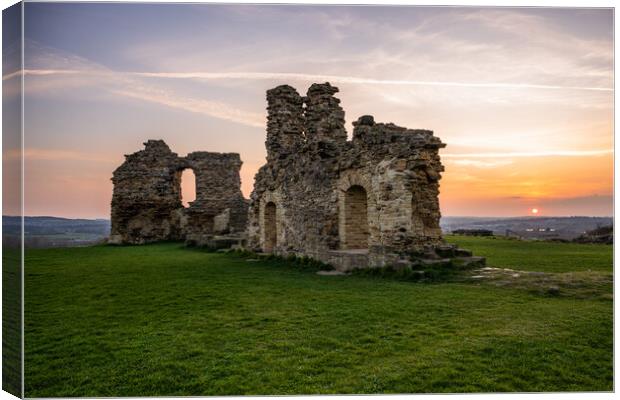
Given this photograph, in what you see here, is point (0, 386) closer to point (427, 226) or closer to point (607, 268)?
point (427, 226)

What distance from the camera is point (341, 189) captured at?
545 inches

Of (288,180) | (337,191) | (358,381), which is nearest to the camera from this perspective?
(358,381)

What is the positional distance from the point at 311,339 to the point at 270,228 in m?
11.8

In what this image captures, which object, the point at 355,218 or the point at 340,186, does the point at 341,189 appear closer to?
the point at 340,186

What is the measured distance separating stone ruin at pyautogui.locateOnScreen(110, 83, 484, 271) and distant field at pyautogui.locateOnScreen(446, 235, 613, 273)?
7.16ft

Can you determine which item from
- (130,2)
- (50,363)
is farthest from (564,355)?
(130,2)

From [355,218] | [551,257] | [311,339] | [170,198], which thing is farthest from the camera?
[170,198]

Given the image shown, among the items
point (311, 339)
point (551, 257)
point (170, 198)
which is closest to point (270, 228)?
point (551, 257)

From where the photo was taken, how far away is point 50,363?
212 inches

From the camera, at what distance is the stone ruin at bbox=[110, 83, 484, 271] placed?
11328 millimetres

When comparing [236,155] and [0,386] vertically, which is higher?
[236,155]

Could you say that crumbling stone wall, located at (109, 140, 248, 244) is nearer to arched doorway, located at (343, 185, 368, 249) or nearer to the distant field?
arched doorway, located at (343, 185, 368, 249)

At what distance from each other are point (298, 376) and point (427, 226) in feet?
23.8

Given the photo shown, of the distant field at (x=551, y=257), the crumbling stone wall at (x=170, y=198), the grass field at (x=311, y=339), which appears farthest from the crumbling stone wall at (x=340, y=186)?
the crumbling stone wall at (x=170, y=198)
